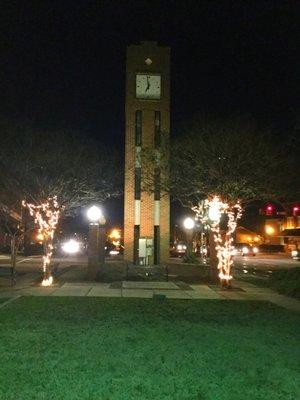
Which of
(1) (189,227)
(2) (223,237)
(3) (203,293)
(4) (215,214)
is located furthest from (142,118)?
(3) (203,293)

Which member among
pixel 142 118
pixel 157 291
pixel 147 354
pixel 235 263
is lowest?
pixel 147 354

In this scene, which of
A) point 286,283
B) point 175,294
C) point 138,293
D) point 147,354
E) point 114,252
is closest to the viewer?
point 147,354

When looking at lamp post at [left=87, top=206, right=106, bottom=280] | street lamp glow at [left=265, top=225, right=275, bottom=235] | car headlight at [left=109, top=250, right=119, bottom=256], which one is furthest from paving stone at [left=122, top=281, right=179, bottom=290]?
street lamp glow at [left=265, top=225, right=275, bottom=235]

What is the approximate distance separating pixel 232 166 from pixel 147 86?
22824 mm

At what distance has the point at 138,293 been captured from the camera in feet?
72.4

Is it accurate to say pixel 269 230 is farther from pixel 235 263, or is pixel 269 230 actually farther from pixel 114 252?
pixel 235 263

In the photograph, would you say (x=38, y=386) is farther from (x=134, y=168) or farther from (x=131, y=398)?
(x=134, y=168)

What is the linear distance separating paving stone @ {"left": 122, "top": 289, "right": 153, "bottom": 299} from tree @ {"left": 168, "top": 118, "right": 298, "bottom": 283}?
14.7ft

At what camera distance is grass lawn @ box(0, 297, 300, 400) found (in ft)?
25.0

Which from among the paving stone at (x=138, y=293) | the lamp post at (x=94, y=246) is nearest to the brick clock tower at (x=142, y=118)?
the lamp post at (x=94, y=246)

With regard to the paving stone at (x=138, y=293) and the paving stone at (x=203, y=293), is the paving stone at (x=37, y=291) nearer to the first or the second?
the paving stone at (x=138, y=293)

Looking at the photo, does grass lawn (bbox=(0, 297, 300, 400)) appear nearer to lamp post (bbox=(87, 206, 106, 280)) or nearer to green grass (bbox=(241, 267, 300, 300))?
green grass (bbox=(241, 267, 300, 300))

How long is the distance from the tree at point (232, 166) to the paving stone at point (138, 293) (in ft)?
14.7

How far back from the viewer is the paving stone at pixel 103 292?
69.0ft
